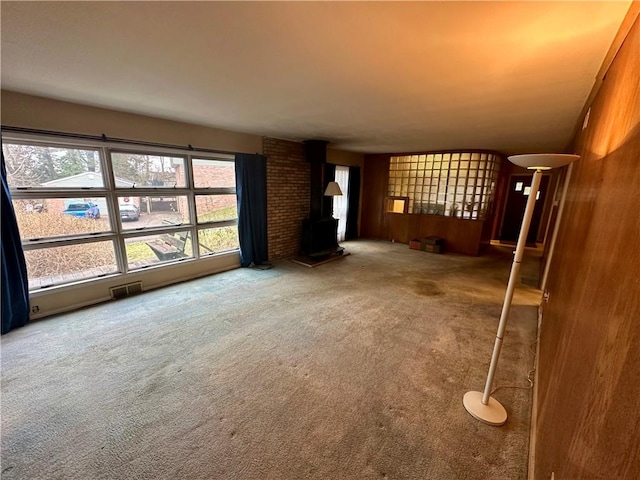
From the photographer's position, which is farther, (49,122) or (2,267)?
(49,122)

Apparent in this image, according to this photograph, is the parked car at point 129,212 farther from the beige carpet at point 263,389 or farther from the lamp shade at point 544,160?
the lamp shade at point 544,160

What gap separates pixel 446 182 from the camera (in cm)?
602

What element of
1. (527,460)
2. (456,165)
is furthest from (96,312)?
(456,165)

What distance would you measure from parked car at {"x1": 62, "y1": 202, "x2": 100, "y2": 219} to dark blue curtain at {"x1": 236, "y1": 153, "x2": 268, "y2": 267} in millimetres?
1803

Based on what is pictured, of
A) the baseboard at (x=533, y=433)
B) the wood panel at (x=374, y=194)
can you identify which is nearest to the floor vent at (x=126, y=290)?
Answer: the baseboard at (x=533, y=433)

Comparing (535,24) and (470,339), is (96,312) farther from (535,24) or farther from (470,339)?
(535,24)

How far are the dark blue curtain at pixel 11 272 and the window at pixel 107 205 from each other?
0.18 meters

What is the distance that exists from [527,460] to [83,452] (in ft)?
7.96

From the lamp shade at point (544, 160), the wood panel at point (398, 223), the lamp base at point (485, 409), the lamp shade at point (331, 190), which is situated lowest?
the lamp base at point (485, 409)

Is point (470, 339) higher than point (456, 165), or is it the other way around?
point (456, 165)

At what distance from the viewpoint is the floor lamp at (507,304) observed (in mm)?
1318

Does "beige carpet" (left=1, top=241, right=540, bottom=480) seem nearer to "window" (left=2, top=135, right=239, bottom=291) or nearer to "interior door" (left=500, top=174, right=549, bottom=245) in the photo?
"window" (left=2, top=135, right=239, bottom=291)

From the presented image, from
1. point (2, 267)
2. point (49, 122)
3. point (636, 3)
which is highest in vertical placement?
point (636, 3)

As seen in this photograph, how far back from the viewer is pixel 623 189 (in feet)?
2.97
